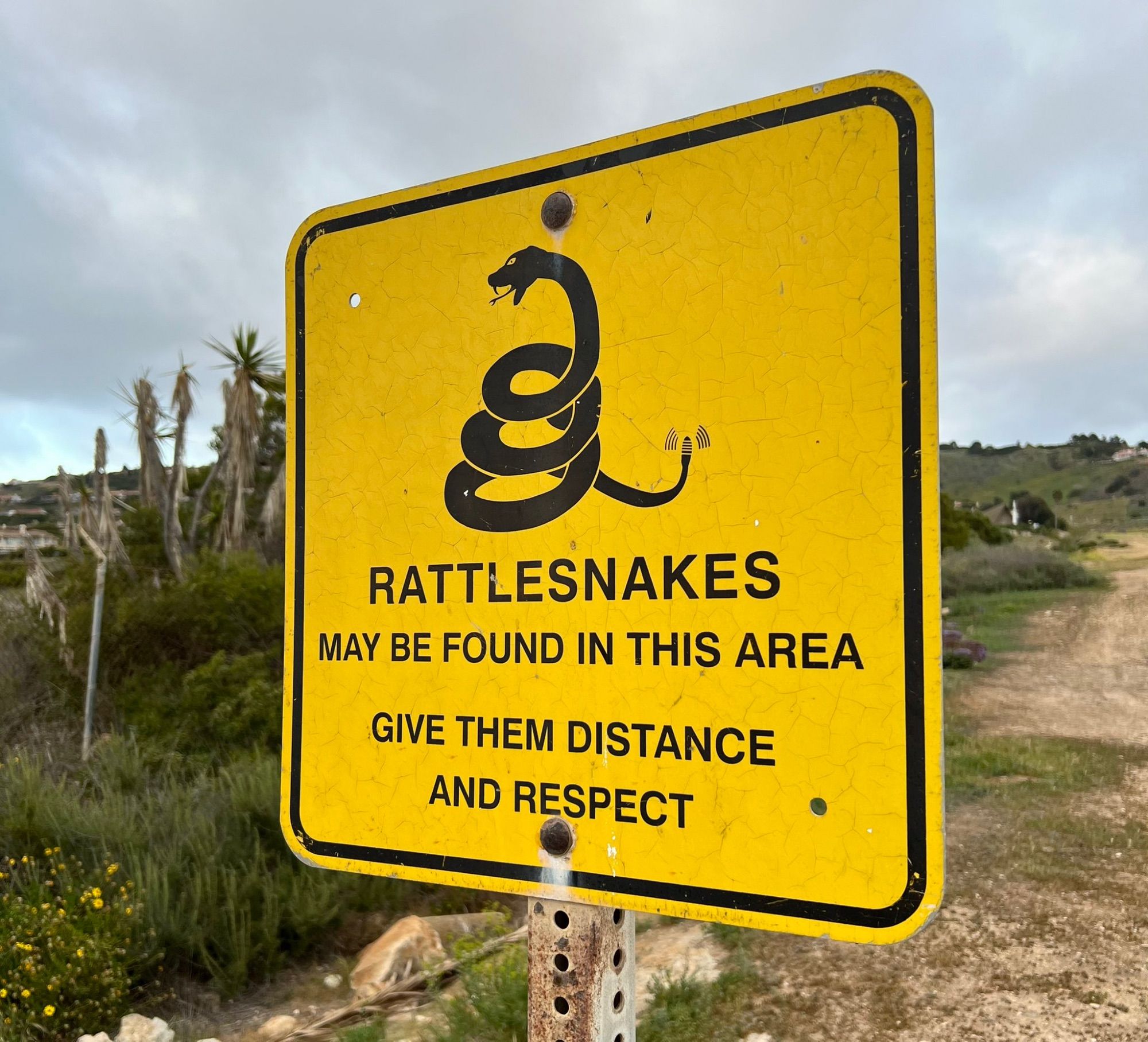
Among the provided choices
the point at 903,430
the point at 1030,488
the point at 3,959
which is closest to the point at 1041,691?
the point at 3,959

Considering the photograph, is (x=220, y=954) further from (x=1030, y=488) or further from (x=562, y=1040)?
(x=1030, y=488)

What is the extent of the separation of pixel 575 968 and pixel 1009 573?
2250 cm

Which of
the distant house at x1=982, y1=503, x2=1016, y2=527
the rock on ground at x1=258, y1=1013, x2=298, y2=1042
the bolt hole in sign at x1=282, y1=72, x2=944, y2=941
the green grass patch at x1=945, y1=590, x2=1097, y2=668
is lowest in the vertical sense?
the rock on ground at x1=258, y1=1013, x2=298, y2=1042

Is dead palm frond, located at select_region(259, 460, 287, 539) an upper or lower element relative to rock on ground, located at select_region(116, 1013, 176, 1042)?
upper

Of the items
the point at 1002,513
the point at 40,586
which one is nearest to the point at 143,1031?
the point at 40,586

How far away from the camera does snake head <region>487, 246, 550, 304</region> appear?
1.31 metres

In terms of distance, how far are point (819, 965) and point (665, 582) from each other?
3236mm

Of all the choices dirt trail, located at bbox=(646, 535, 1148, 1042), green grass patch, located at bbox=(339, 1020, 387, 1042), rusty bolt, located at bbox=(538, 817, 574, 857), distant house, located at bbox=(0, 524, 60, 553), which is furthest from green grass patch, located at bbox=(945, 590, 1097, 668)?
rusty bolt, located at bbox=(538, 817, 574, 857)

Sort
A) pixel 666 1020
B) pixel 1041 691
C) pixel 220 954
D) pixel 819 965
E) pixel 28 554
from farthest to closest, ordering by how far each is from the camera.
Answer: pixel 1041 691
pixel 28 554
pixel 220 954
pixel 819 965
pixel 666 1020

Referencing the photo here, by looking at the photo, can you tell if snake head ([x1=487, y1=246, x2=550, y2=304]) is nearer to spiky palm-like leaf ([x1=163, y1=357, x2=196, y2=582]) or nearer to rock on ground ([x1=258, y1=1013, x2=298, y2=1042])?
rock on ground ([x1=258, y1=1013, x2=298, y2=1042])

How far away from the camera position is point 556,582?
125cm

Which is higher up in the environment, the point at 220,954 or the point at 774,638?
the point at 774,638

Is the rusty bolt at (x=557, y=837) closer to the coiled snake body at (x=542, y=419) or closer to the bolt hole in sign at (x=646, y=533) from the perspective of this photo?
the bolt hole in sign at (x=646, y=533)

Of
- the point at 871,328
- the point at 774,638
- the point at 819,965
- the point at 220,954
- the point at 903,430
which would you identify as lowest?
the point at 220,954
